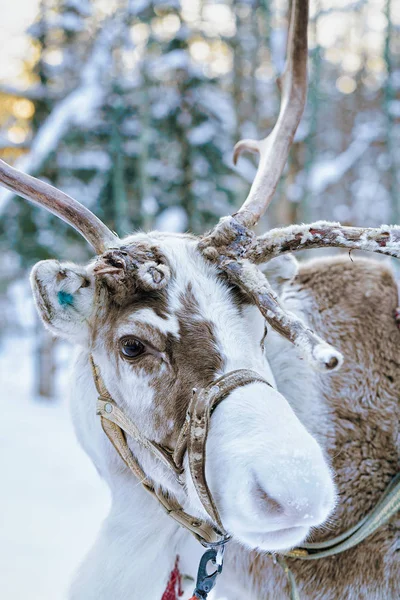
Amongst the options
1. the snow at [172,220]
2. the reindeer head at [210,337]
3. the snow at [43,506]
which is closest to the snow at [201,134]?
the snow at [172,220]

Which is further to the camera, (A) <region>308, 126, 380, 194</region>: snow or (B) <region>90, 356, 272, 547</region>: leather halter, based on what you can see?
(A) <region>308, 126, 380, 194</region>: snow

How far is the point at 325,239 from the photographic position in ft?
6.41

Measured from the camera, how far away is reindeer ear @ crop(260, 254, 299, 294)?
242 centimetres

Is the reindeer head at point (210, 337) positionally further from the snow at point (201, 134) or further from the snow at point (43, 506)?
the snow at point (201, 134)

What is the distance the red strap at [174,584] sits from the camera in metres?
2.56

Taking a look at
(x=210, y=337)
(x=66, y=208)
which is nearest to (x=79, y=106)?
(x=66, y=208)

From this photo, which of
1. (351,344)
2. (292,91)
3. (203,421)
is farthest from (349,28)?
(203,421)

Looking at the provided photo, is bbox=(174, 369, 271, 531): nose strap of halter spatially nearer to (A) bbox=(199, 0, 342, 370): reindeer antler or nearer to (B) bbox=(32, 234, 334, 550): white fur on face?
(B) bbox=(32, 234, 334, 550): white fur on face

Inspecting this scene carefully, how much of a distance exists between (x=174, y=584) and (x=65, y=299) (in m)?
1.41

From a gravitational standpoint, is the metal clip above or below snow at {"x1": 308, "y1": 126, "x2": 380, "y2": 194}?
below

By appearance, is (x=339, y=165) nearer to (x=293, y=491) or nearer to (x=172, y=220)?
(x=172, y=220)

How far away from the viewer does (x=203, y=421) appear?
1.80 metres

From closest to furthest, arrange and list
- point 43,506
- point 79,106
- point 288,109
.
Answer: point 288,109
point 43,506
point 79,106

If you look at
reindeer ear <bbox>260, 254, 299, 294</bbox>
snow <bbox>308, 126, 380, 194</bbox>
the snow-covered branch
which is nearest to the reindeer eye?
reindeer ear <bbox>260, 254, 299, 294</bbox>
